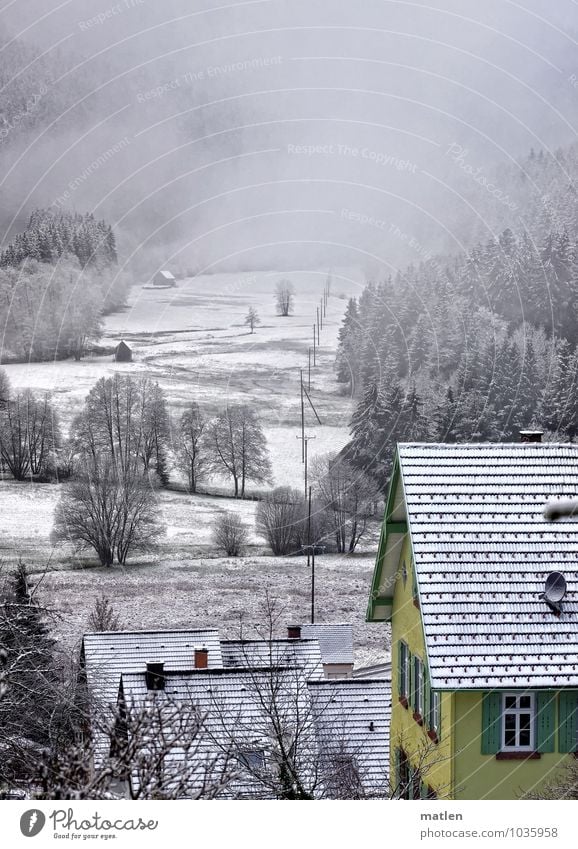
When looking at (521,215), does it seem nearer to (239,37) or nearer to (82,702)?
(239,37)

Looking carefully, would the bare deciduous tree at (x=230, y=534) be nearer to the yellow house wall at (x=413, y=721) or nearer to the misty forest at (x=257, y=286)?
the misty forest at (x=257, y=286)

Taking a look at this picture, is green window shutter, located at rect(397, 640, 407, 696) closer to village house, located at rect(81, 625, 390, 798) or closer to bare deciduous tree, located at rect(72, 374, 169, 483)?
village house, located at rect(81, 625, 390, 798)

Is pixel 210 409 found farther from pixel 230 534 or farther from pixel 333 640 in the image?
pixel 333 640

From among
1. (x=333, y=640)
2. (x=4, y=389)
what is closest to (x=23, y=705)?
(x=333, y=640)

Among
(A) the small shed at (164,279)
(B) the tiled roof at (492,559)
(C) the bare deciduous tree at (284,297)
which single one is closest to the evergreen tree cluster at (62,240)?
(A) the small shed at (164,279)
